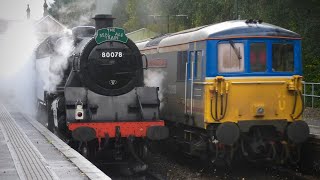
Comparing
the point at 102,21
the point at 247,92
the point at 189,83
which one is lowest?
the point at 247,92

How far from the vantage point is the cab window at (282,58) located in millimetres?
11422

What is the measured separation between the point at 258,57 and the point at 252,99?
88 cm

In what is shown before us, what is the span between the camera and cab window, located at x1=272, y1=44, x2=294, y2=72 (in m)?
11.4

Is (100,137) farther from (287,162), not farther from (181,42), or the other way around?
(287,162)

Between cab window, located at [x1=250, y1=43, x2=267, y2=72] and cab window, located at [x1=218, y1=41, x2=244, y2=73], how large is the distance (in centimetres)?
21

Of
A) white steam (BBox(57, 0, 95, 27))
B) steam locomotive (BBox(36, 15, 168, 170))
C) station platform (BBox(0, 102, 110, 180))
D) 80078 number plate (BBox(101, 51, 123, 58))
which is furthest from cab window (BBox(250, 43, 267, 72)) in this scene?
white steam (BBox(57, 0, 95, 27))

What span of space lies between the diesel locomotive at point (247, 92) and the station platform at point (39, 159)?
9.11 feet

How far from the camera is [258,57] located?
11.3 m

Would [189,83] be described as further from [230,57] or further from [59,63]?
[59,63]

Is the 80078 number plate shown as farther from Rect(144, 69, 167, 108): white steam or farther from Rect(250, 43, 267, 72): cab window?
Rect(250, 43, 267, 72): cab window

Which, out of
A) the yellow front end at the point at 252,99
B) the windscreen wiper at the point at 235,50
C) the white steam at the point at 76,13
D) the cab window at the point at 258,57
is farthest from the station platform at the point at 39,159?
the white steam at the point at 76,13

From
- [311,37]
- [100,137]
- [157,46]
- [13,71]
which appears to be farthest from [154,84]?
[13,71]

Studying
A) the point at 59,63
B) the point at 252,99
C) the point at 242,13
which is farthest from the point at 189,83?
the point at 242,13

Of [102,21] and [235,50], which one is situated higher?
[102,21]
